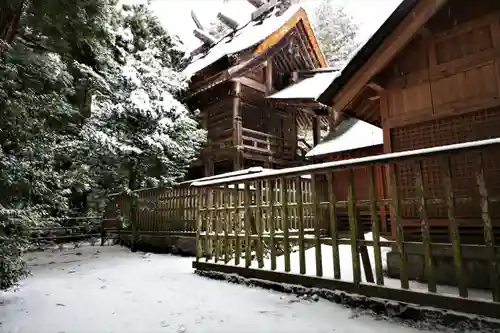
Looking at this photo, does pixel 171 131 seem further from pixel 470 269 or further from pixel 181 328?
pixel 470 269

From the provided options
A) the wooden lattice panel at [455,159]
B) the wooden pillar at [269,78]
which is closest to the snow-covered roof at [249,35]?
the wooden pillar at [269,78]

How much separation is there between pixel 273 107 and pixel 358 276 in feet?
46.6

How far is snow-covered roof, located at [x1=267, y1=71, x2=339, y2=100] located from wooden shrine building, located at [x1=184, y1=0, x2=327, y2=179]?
3.19 ft

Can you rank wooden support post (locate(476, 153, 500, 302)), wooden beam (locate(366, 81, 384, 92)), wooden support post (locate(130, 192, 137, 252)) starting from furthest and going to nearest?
wooden support post (locate(130, 192, 137, 252)) → wooden beam (locate(366, 81, 384, 92)) → wooden support post (locate(476, 153, 500, 302))

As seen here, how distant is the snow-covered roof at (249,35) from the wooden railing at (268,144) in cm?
376

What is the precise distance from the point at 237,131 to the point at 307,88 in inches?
165

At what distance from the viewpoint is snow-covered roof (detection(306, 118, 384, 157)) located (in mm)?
11367

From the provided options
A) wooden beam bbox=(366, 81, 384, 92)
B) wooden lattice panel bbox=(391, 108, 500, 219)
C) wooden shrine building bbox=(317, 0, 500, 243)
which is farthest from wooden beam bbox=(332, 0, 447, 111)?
wooden lattice panel bbox=(391, 108, 500, 219)

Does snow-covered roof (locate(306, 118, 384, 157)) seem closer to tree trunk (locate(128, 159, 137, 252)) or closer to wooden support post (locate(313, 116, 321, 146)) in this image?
wooden support post (locate(313, 116, 321, 146))

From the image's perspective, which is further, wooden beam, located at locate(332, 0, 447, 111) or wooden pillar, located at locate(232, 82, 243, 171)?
wooden pillar, located at locate(232, 82, 243, 171)

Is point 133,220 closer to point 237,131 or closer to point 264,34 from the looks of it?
point 237,131

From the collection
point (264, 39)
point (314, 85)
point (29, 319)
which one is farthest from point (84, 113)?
point (29, 319)

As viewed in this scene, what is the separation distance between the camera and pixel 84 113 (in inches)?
557

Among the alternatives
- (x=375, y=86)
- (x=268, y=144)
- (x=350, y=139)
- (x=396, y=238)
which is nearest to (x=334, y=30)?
(x=268, y=144)
